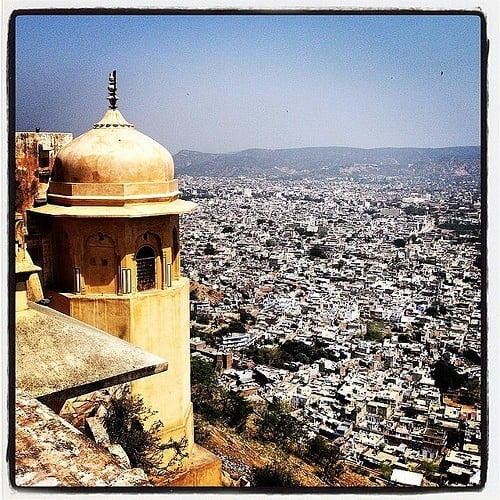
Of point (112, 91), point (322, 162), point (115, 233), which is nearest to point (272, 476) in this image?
point (115, 233)

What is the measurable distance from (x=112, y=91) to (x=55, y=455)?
263 cm

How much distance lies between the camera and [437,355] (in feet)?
19.9

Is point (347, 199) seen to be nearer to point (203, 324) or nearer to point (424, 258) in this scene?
point (424, 258)

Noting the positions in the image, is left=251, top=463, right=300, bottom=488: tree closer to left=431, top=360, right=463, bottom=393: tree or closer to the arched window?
left=431, top=360, right=463, bottom=393: tree

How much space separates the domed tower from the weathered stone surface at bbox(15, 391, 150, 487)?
1.88 meters

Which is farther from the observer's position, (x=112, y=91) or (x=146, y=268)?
(x=146, y=268)

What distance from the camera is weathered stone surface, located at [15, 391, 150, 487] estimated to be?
254 centimetres

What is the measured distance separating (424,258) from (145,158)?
3328mm

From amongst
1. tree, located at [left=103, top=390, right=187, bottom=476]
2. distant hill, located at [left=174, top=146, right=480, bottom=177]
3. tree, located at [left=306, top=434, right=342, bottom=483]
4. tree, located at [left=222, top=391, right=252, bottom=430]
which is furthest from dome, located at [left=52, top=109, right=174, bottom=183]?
tree, located at [left=222, top=391, right=252, bottom=430]

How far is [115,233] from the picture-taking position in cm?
461

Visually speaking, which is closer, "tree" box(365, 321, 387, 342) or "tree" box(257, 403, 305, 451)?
"tree" box(257, 403, 305, 451)

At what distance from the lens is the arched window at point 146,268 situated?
15.6 ft

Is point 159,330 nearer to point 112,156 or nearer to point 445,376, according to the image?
point 112,156

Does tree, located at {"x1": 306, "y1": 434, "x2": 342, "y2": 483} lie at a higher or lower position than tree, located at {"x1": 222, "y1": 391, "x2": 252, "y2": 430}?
lower
